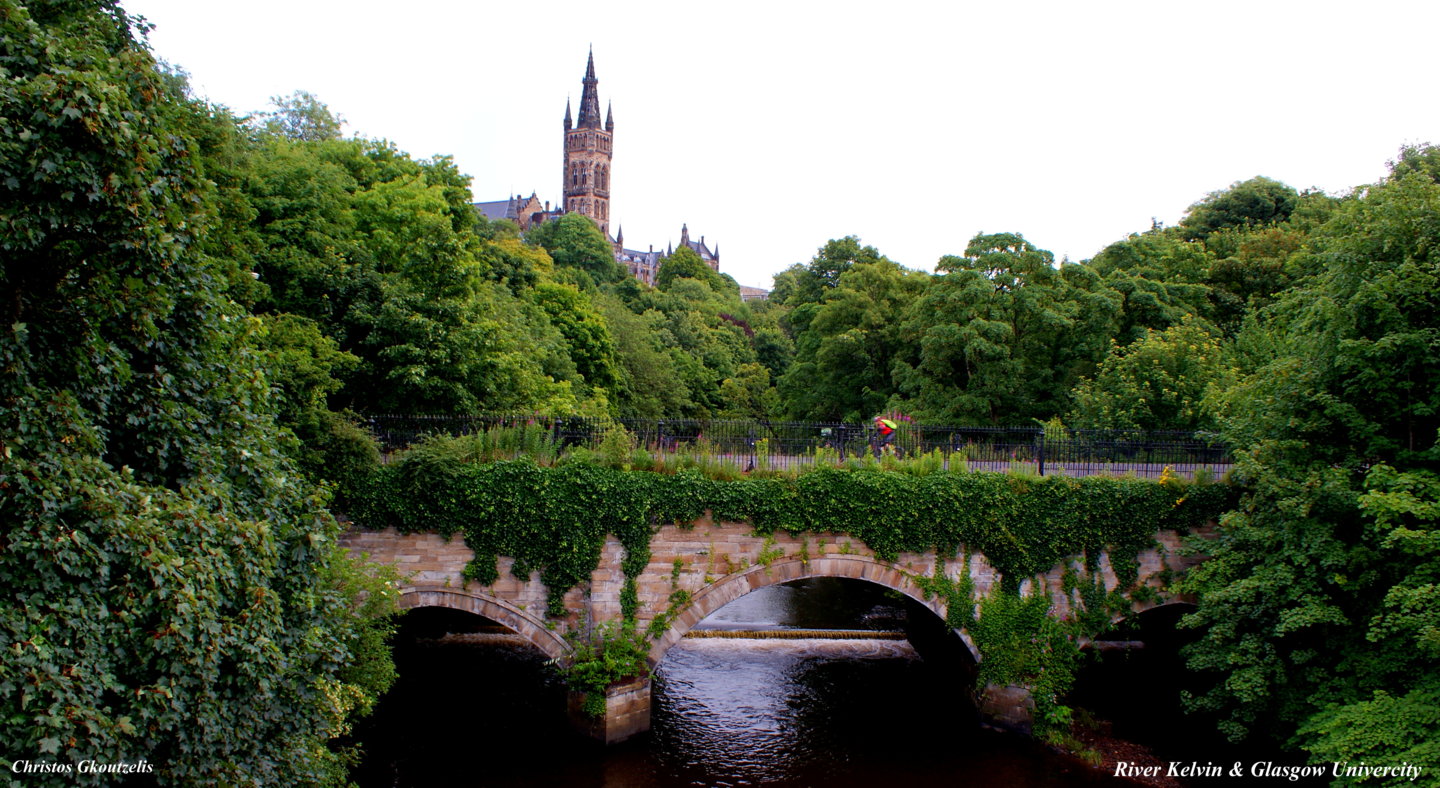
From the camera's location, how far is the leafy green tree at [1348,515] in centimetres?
1050

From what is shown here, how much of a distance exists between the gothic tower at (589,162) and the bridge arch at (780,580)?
10285cm

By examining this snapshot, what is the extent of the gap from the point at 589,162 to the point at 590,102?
28.0 ft

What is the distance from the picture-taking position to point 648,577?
14.5 metres

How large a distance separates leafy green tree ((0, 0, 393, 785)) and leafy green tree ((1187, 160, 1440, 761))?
41.6 feet

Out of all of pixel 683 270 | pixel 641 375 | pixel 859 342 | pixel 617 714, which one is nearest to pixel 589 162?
pixel 683 270

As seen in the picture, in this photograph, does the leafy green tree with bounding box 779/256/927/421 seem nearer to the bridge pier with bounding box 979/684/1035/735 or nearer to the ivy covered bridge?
the ivy covered bridge

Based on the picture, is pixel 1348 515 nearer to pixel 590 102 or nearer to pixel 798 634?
pixel 798 634

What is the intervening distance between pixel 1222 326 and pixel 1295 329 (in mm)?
17467

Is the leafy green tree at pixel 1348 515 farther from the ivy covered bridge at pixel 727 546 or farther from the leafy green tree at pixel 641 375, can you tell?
the leafy green tree at pixel 641 375

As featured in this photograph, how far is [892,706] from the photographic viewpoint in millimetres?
17156

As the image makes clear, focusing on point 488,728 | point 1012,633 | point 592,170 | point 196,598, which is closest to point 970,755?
point 1012,633

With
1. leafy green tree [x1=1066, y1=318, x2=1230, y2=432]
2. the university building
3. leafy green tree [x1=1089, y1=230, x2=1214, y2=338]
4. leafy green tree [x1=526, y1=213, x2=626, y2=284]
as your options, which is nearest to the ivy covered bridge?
leafy green tree [x1=1066, y1=318, x2=1230, y2=432]

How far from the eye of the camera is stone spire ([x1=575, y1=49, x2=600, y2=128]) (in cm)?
11394

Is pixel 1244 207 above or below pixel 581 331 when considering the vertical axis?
above
